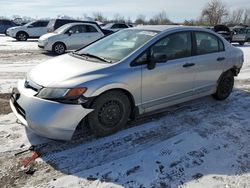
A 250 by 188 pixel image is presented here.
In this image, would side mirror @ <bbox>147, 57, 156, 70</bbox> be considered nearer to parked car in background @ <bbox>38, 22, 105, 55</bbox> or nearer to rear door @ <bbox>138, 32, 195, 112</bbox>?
rear door @ <bbox>138, 32, 195, 112</bbox>

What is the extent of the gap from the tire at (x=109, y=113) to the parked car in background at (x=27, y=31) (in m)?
19.8

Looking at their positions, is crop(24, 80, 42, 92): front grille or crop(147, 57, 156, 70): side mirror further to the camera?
crop(147, 57, 156, 70): side mirror

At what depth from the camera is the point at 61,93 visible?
3.80 metres

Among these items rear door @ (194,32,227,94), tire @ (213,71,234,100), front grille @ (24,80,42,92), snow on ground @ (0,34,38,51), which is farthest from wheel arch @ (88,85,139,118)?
snow on ground @ (0,34,38,51)

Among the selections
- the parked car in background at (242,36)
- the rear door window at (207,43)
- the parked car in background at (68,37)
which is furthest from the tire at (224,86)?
the parked car in background at (242,36)

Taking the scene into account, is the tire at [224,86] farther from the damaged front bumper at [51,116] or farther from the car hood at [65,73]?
the damaged front bumper at [51,116]

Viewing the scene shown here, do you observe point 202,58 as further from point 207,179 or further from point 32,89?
point 32,89

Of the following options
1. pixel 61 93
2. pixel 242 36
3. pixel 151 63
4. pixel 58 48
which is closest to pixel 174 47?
pixel 151 63

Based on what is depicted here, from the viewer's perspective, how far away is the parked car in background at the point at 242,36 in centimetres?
2312

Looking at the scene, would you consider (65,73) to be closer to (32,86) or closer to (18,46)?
(32,86)

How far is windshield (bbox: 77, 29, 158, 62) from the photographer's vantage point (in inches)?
182

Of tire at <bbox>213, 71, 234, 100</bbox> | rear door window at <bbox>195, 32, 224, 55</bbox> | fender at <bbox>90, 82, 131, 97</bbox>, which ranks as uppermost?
rear door window at <bbox>195, 32, 224, 55</bbox>

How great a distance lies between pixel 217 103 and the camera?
238 inches

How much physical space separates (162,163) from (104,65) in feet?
5.35
